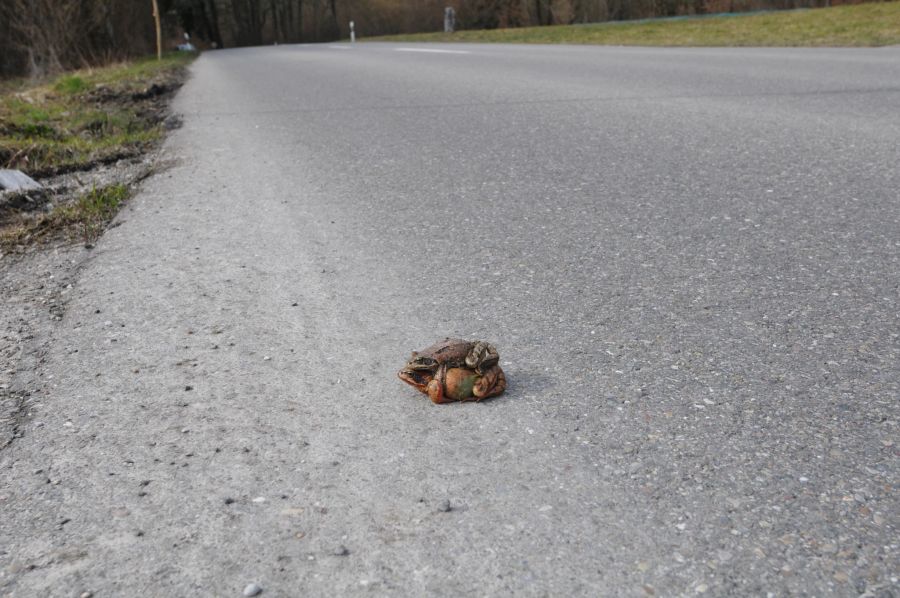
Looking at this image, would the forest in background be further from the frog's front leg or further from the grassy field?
the frog's front leg

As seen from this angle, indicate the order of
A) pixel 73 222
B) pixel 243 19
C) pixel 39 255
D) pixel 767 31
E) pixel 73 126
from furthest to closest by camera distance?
1. pixel 243 19
2. pixel 767 31
3. pixel 73 126
4. pixel 73 222
5. pixel 39 255

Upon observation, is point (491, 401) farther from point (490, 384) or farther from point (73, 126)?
point (73, 126)

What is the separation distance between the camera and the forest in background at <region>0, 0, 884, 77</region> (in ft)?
69.4

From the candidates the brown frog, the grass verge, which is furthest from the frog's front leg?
the grass verge

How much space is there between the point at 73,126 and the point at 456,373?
7622mm

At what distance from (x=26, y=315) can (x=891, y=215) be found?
13.2 feet

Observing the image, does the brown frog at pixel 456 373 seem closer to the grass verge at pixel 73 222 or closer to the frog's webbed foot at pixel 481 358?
the frog's webbed foot at pixel 481 358

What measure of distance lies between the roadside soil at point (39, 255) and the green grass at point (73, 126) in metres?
0.21

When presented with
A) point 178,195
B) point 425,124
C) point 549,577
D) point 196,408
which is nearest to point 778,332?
point 549,577

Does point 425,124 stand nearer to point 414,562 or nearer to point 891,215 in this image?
point 891,215

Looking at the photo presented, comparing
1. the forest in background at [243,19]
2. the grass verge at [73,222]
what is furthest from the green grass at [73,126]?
the forest in background at [243,19]

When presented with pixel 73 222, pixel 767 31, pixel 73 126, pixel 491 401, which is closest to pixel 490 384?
pixel 491 401

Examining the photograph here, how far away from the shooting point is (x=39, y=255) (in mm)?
Answer: 4352

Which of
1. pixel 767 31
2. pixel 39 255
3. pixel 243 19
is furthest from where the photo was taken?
pixel 243 19
